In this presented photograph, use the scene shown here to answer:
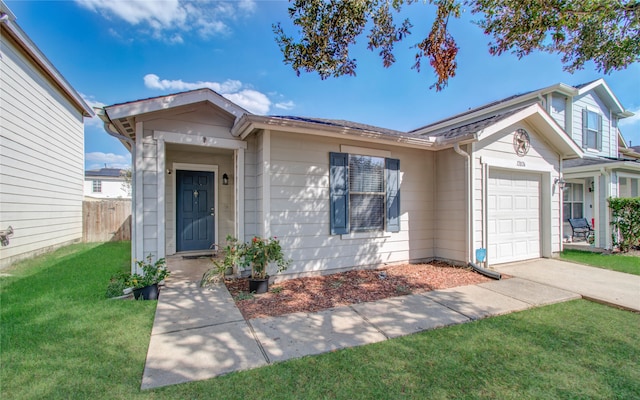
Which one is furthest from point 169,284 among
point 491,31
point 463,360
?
point 491,31

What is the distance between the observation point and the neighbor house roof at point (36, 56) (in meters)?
5.26

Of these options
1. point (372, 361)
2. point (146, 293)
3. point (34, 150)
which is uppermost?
point (34, 150)

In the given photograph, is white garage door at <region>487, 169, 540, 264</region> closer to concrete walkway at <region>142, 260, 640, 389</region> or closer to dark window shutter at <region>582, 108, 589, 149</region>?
concrete walkway at <region>142, 260, 640, 389</region>

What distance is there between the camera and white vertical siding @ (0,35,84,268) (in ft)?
18.8

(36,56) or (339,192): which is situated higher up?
(36,56)

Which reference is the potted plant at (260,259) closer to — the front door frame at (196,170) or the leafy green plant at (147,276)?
the leafy green plant at (147,276)

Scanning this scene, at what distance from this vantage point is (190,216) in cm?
716

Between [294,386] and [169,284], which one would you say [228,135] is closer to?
[169,284]

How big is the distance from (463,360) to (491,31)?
534 centimetres

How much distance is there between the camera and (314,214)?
17.3 ft

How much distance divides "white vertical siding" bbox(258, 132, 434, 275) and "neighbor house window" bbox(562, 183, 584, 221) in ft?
26.0

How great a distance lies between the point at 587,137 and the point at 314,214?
11.7m

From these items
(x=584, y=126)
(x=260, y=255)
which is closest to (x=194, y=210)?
(x=260, y=255)

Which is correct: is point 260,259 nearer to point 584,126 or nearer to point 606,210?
point 606,210
